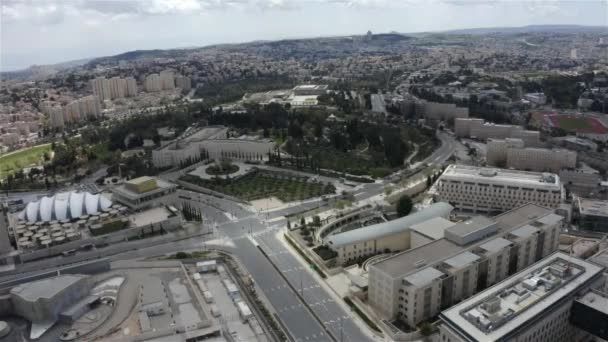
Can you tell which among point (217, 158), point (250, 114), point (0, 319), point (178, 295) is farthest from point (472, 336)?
point (250, 114)

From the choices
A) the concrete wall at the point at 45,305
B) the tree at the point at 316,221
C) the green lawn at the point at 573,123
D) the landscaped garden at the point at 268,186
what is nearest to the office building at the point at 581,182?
the landscaped garden at the point at 268,186

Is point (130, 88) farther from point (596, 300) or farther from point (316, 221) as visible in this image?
point (596, 300)

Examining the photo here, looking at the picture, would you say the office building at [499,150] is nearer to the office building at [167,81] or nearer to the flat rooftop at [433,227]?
the flat rooftop at [433,227]

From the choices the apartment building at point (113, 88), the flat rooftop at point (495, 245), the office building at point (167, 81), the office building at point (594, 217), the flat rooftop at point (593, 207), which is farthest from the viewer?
the office building at point (167, 81)

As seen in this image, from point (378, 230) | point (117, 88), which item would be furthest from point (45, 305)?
point (117, 88)

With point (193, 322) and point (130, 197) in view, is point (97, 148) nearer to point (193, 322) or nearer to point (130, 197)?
point (130, 197)

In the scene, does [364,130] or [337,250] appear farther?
[364,130]
